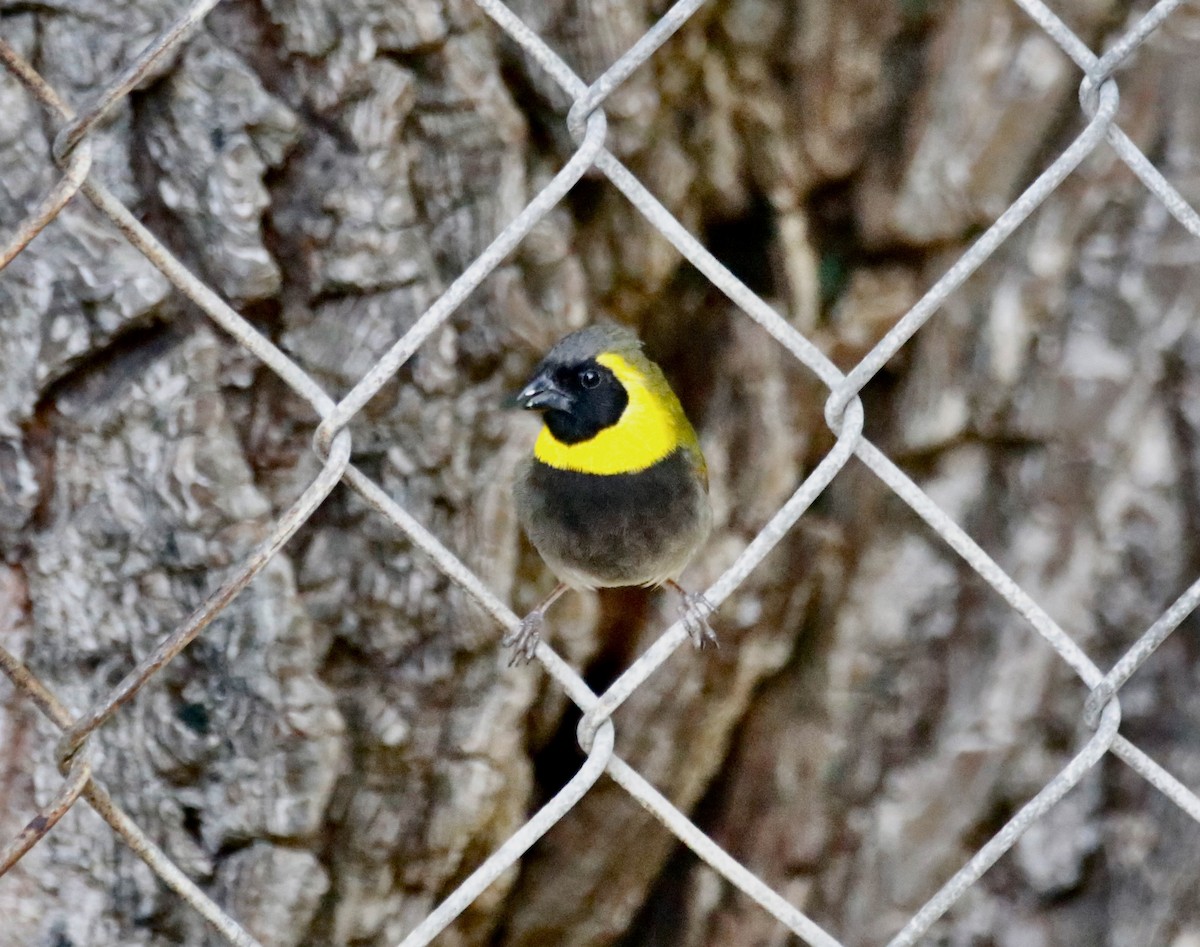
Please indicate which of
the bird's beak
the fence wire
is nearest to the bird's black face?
the bird's beak

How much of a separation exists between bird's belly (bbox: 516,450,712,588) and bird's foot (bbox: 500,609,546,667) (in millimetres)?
109

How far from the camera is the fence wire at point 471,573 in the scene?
1.13 m

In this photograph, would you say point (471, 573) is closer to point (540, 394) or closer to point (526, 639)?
point (526, 639)

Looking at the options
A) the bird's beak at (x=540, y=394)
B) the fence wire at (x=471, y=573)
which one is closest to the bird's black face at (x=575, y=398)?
the bird's beak at (x=540, y=394)

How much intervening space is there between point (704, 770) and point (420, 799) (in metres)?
0.52

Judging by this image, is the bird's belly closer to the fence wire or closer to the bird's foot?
the bird's foot

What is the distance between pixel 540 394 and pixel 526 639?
0.36 meters

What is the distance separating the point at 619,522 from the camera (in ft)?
7.14

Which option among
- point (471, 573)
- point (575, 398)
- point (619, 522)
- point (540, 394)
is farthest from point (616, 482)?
point (471, 573)

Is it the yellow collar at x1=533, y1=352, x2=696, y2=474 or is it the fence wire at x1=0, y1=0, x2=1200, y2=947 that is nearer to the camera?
the fence wire at x1=0, y1=0, x2=1200, y2=947

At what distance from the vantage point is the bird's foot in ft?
5.24

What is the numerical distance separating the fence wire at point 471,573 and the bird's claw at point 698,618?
385mm

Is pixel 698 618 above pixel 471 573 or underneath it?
above

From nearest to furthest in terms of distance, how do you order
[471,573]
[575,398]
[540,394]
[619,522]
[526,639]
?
[471,573], [526,639], [540,394], [575,398], [619,522]
